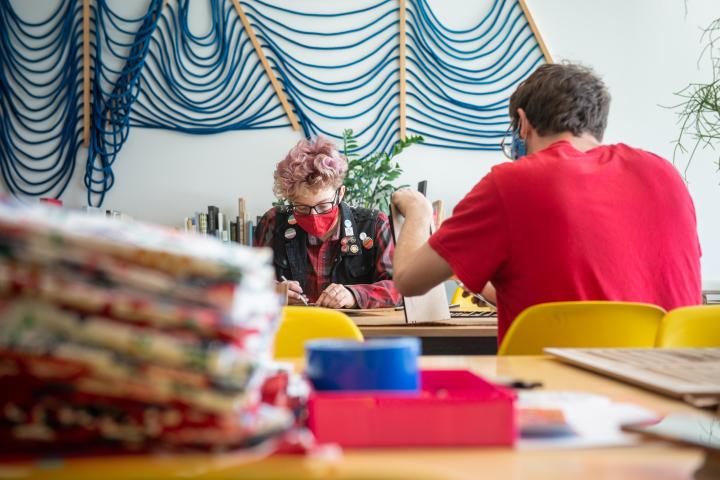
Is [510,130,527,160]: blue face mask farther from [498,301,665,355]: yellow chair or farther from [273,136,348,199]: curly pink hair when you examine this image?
[273,136,348,199]: curly pink hair

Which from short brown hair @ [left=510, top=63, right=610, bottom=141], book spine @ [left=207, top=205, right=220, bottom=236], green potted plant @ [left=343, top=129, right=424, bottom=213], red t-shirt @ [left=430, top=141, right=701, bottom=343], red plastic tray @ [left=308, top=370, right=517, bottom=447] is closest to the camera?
red plastic tray @ [left=308, top=370, right=517, bottom=447]

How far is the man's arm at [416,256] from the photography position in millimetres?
1847

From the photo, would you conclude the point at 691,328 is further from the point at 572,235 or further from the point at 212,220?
the point at 212,220

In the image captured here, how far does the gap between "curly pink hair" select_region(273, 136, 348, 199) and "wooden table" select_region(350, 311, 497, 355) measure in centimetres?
114

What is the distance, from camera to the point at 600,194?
1.79 m

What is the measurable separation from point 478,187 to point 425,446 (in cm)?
123

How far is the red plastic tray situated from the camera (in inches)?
25.2

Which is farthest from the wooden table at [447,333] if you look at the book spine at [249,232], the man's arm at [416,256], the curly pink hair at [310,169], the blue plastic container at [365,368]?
the book spine at [249,232]

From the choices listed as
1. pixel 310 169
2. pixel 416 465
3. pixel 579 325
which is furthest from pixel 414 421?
pixel 310 169

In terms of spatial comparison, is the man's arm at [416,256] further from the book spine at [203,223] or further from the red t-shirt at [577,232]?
the book spine at [203,223]

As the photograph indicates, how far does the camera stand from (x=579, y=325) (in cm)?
162

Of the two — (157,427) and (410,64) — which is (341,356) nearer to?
(157,427)

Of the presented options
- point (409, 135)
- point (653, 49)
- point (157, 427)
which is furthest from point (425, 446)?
point (653, 49)

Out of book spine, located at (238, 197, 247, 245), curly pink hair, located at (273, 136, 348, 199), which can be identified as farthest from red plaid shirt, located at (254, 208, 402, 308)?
book spine, located at (238, 197, 247, 245)
